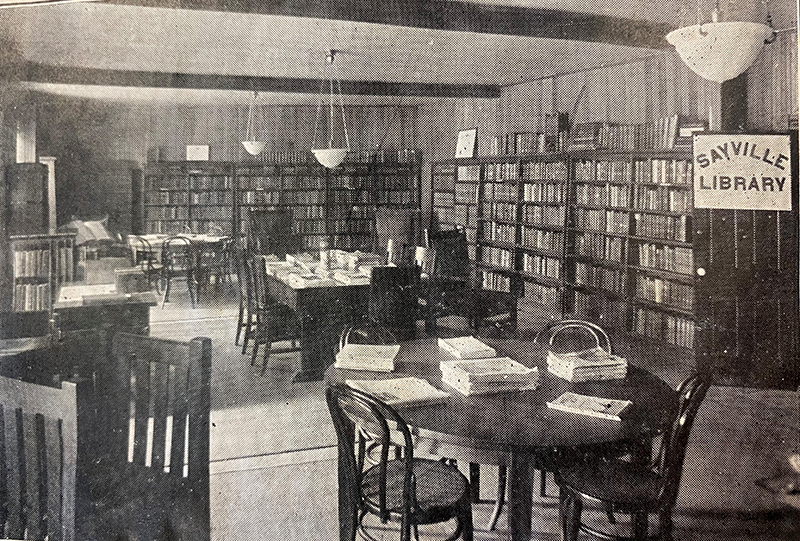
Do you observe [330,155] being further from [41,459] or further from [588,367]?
[41,459]

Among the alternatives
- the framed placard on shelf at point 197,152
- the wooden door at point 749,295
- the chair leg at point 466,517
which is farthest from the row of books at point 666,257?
the framed placard on shelf at point 197,152

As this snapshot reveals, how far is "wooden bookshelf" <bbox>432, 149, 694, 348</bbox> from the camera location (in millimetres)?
4703

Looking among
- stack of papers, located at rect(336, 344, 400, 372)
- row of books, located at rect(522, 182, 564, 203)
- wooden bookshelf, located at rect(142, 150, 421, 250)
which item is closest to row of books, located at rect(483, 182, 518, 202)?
row of books, located at rect(522, 182, 564, 203)

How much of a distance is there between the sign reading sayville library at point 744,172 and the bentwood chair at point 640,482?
62 centimetres

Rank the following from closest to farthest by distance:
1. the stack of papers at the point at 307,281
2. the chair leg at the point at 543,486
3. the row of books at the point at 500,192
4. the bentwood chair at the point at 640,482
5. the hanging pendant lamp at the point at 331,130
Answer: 1. the bentwood chair at the point at 640,482
2. the chair leg at the point at 543,486
3. the stack of papers at the point at 307,281
4. the hanging pendant lamp at the point at 331,130
5. the row of books at the point at 500,192

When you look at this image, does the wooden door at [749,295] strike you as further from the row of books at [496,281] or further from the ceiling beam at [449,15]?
the row of books at [496,281]

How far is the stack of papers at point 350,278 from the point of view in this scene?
15.4 feet

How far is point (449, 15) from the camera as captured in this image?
164 inches

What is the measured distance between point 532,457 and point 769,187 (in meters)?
1.16

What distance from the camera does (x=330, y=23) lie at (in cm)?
466

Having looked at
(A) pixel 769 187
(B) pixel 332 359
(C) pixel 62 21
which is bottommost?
(B) pixel 332 359

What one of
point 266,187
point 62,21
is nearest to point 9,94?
point 62,21

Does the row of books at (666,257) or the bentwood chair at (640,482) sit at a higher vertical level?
the row of books at (666,257)

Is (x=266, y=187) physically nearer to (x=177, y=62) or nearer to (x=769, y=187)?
(x=177, y=62)
